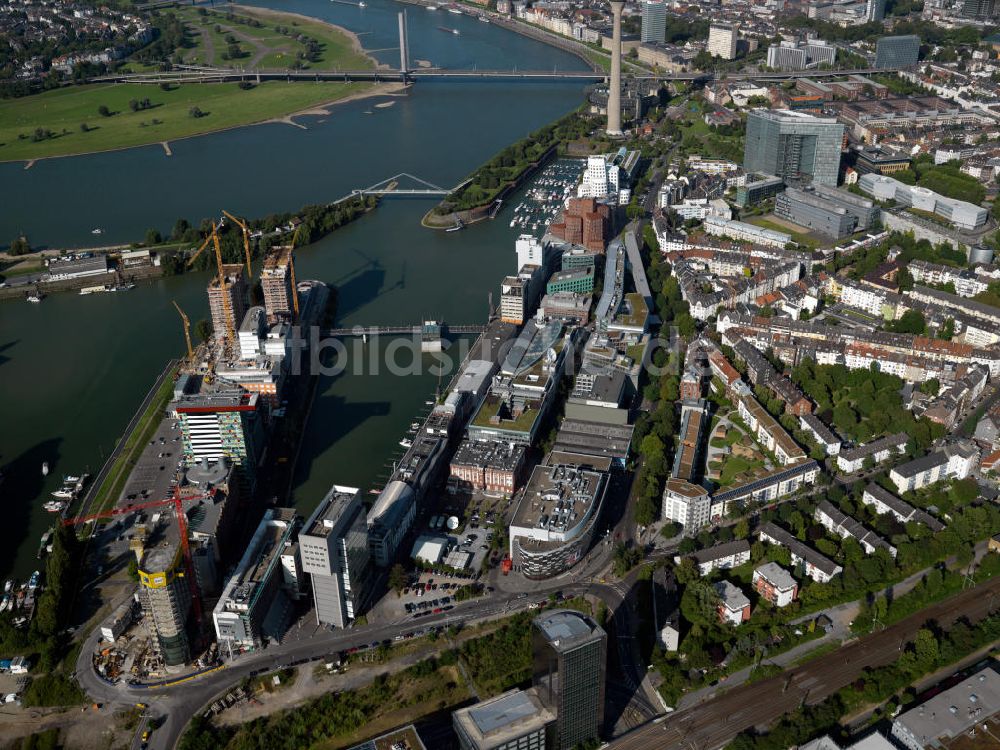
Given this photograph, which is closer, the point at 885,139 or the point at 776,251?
the point at 776,251

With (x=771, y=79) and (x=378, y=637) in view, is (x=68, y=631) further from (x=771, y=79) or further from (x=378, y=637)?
(x=771, y=79)

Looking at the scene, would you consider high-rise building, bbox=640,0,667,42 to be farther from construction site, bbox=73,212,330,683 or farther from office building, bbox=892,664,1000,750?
office building, bbox=892,664,1000,750

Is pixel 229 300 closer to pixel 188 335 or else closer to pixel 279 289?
pixel 279 289

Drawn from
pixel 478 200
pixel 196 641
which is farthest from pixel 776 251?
pixel 196 641

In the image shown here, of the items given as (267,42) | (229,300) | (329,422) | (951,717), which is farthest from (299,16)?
(951,717)

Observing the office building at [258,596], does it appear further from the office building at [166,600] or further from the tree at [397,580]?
the tree at [397,580]

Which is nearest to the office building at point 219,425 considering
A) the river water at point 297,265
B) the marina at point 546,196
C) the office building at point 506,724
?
the river water at point 297,265
